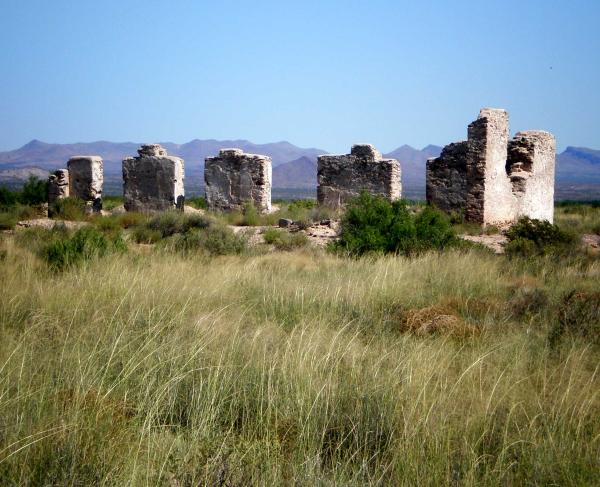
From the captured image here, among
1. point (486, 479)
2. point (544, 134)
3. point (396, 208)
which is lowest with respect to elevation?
point (486, 479)

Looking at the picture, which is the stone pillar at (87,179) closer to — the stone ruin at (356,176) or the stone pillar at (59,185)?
the stone pillar at (59,185)

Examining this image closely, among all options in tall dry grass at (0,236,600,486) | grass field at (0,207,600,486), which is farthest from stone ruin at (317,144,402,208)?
tall dry grass at (0,236,600,486)

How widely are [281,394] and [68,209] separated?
1624 centimetres

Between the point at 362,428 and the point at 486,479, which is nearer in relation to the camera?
the point at 486,479

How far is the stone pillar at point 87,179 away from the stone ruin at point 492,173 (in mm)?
9603

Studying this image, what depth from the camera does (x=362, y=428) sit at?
12.6 feet

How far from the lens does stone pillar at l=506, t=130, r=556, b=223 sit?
1839 centimetres

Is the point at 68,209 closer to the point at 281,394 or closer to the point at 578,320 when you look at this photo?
the point at 578,320

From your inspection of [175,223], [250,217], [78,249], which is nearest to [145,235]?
[175,223]

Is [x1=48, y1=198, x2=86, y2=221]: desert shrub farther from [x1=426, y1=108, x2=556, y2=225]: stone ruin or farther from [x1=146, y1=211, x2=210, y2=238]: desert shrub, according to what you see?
[x1=426, y1=108, x2=556, y2=225]: stone ruin

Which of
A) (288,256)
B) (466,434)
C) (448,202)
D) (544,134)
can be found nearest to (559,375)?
(466,434)

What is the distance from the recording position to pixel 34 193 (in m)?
22.1

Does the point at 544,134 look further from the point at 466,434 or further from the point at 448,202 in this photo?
the point at 466,434

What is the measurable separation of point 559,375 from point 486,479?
1.70 meters
